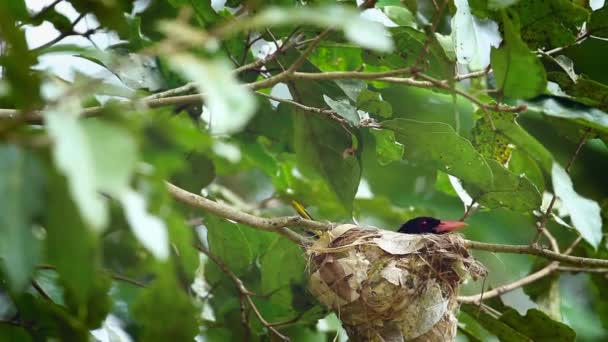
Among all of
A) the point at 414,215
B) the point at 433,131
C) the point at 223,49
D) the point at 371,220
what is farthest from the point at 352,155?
the point at 371,220

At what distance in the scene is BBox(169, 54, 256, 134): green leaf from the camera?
1236 mm

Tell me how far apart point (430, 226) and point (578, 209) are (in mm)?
1652

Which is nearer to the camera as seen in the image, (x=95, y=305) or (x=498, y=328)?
(x=95, y=305)

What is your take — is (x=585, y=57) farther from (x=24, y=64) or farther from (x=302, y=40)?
(x=24, y=64)

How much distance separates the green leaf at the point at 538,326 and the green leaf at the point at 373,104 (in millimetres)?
886

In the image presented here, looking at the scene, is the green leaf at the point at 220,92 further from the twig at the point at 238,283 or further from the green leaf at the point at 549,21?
the twig at the point at 238,283

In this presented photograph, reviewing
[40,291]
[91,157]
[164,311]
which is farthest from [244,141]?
[91,157]

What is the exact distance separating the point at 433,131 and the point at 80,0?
1.08m

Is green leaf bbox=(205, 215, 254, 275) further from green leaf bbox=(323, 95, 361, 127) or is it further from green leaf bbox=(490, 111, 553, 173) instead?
green leaf bbox=(490, 111, 553, 173)

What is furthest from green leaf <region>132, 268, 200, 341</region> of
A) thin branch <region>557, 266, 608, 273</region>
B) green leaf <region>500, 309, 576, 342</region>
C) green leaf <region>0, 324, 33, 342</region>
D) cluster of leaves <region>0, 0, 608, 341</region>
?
thin branch <region>557, 266, 608, 273</region>

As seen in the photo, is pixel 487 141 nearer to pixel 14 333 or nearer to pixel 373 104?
pixel 373 104

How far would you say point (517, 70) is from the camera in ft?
7.21

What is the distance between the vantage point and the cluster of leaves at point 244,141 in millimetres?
1318

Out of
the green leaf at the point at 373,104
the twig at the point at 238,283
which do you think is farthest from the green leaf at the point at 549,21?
the twig at the point at 238,283
